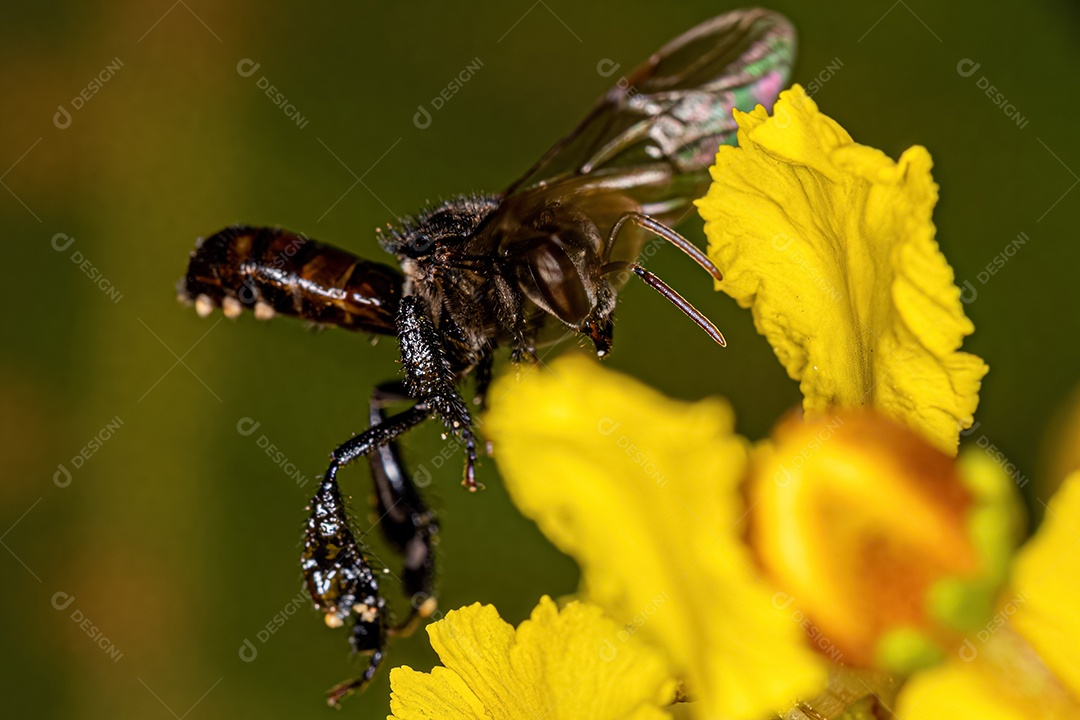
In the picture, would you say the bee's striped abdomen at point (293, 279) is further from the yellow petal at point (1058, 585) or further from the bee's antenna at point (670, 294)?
the yellow petal at point (1058, 585)

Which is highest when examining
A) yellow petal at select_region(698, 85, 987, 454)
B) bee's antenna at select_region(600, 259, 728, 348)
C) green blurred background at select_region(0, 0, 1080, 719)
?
yellow petal at select_region(698, 85, 987, 454)

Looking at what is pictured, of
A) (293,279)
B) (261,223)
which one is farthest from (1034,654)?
(261,223)

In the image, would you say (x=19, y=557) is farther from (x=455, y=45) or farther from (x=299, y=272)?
(x=455, y=45)

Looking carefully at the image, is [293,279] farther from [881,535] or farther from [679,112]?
[881,535]

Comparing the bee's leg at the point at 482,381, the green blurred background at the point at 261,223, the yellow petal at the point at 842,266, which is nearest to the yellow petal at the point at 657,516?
the bee's leg at the point at 482,381

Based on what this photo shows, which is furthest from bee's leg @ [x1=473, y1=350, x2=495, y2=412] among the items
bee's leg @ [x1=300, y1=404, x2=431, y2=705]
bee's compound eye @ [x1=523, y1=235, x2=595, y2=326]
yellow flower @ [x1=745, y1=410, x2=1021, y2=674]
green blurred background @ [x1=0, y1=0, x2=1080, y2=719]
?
green blurred background @ [x1=0, y1=0, x2=1080, y2=719]

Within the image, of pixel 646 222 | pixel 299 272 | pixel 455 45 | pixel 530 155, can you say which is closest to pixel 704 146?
pixel 646 222

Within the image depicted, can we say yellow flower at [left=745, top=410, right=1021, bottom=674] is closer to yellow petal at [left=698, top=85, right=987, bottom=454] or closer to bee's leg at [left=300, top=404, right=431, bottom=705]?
yellow petal at [left=698, top=85, right=987, bottom=454]
